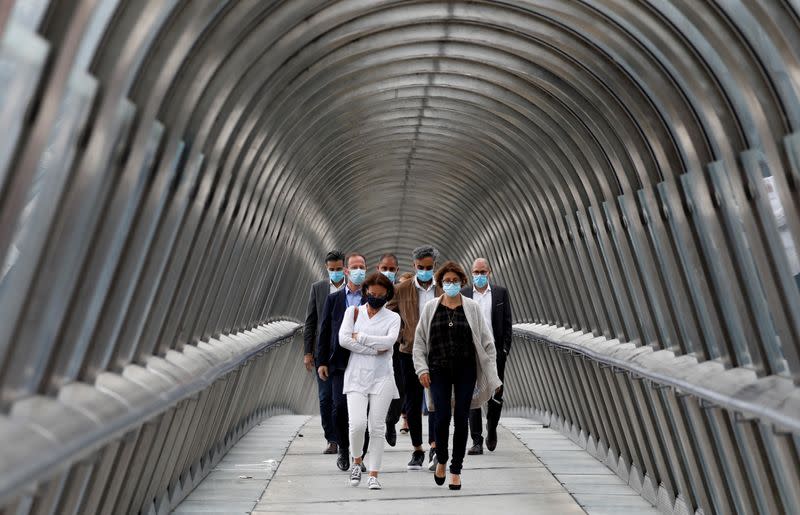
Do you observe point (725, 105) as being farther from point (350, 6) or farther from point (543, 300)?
point (543, 300)

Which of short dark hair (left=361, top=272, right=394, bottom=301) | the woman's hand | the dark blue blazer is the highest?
→ short dark hair (left=361, top=272, right=394, bottom=301)

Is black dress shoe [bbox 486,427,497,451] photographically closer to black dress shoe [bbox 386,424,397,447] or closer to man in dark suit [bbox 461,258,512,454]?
man in dark suit [bbox 461,258,512,454]

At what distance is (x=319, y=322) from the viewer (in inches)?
449

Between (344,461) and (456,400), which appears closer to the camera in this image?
(456,400)

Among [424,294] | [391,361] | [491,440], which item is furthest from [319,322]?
[491,440]

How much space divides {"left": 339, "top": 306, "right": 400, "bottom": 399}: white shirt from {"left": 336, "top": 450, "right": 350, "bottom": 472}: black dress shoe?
133 centimetres

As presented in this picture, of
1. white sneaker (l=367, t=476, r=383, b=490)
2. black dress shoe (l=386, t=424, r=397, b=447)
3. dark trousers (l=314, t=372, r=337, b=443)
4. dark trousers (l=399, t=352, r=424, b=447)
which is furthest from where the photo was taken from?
black dress shoe (l=386, t=424, r=397, b=447)

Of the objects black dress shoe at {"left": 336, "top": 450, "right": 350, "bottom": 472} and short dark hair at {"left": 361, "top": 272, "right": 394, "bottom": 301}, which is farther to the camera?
black dress shoe at {"left": 336, "top": 450, "right": 350, "bottom": 472}

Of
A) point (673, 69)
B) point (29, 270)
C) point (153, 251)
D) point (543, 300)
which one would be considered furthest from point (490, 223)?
point (29, 270)

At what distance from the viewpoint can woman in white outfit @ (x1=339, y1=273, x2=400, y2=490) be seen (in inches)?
401

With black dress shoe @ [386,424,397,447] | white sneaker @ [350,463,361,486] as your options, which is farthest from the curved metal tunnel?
black dress shoe @ [386,424,397,447]

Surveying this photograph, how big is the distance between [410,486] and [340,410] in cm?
101

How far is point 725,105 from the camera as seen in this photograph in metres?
7.74

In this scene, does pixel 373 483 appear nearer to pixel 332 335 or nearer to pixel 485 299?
pixel 332 335
